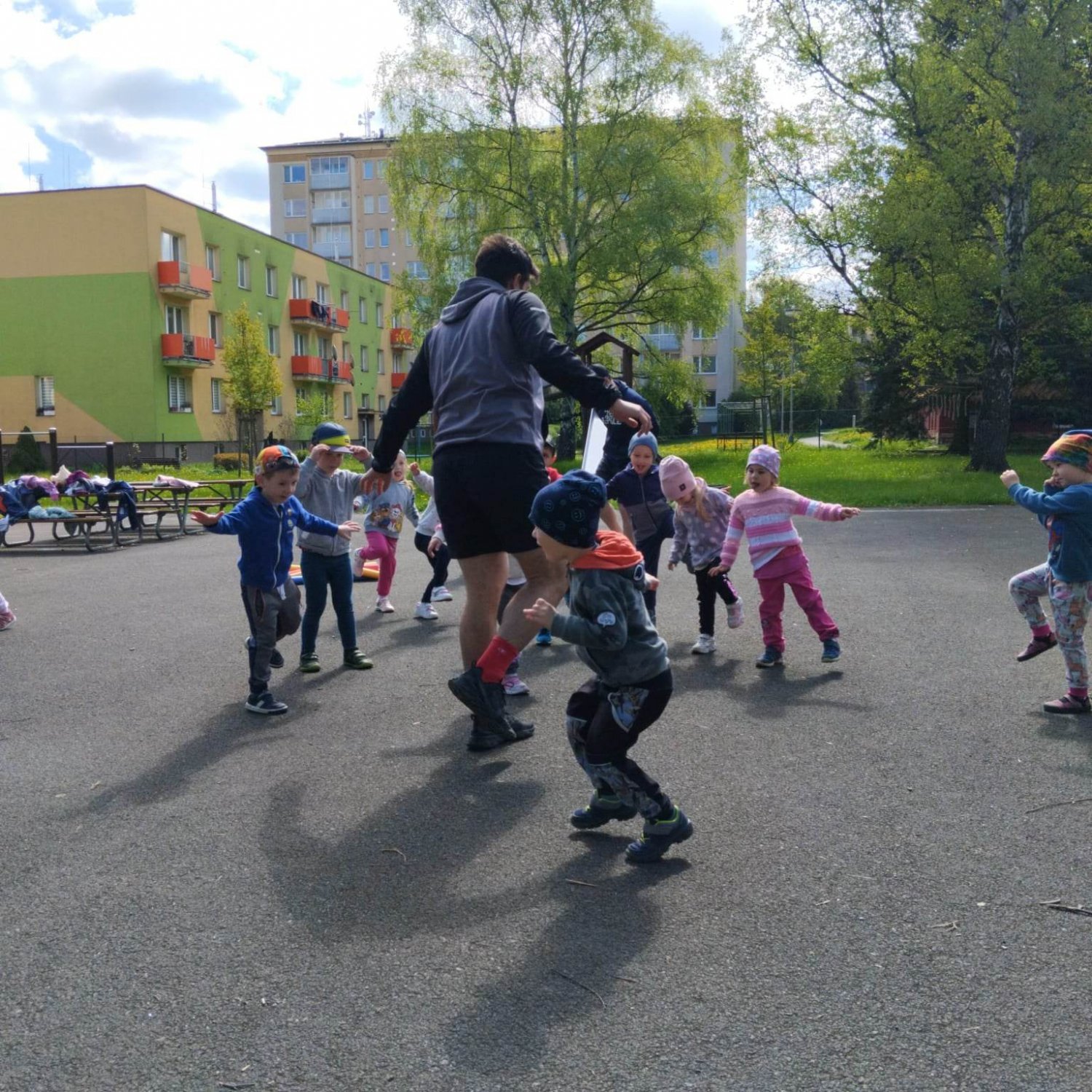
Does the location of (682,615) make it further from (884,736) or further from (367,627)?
(884,736)

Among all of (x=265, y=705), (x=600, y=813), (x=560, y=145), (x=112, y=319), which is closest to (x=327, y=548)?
(x=265, y=705)

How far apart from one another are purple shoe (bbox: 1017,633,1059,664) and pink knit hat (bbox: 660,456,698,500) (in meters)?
2.34

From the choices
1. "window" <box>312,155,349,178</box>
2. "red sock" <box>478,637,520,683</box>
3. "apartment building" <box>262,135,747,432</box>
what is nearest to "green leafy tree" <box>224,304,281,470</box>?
"red sock" <box>478,637,520,683</box>

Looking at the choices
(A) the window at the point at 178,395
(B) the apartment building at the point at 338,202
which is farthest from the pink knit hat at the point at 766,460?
(B) the apartment building at the point at 338,202

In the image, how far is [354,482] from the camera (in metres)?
7.90

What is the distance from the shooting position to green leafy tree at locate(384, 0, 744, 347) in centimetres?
3427

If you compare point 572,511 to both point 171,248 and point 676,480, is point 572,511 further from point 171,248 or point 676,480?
point 171,248

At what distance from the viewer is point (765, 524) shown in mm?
7453

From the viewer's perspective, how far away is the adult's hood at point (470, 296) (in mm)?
5246

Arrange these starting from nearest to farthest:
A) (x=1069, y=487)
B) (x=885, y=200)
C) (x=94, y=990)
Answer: (x=94, y=990), (x=1069, y=487), (x=885, y=200)

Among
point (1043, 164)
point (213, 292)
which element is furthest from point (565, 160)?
point (213, 292)

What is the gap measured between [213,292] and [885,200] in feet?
121

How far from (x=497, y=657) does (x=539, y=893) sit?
1325 mm

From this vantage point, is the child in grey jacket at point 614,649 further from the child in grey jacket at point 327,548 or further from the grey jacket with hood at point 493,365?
the child in grey jacket at point 327,548
